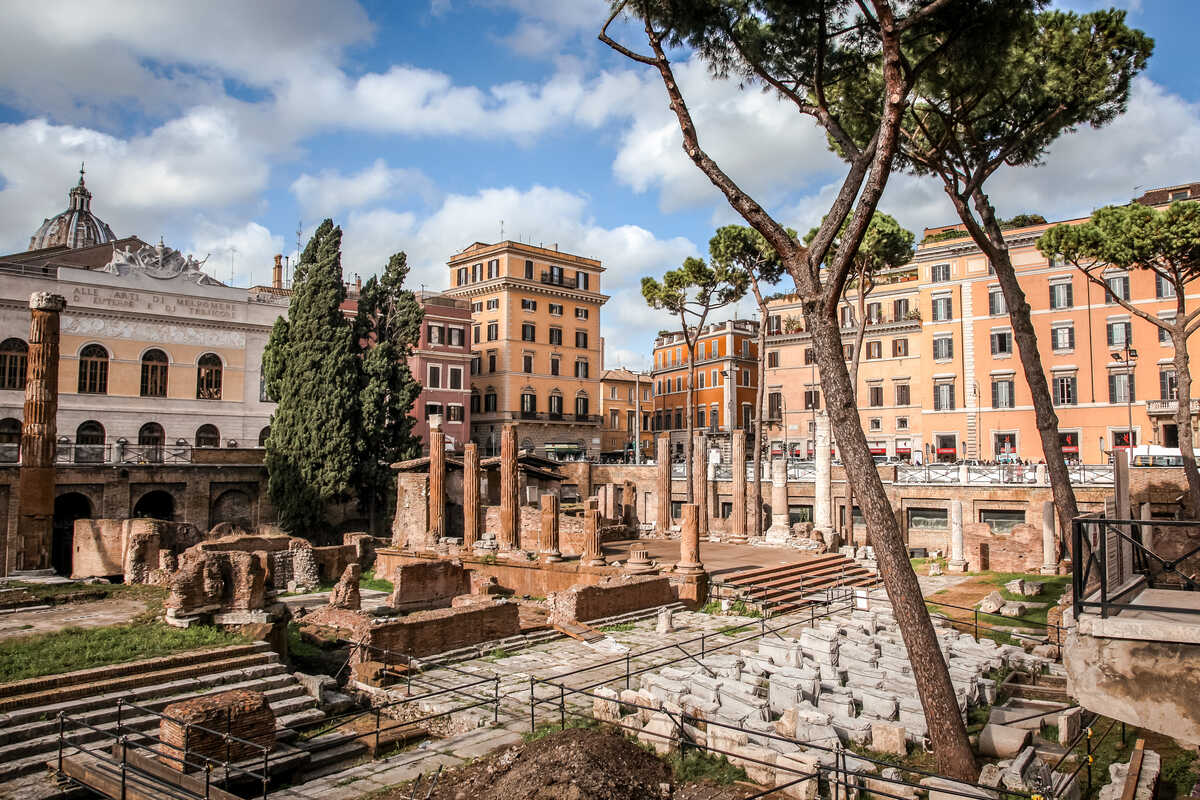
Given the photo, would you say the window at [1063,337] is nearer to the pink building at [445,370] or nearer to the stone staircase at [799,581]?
the stone staircase at [799,581]

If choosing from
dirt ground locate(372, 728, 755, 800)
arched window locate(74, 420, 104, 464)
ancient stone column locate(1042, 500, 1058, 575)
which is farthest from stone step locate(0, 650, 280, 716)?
arched window locate(74, 420, 104, 464)

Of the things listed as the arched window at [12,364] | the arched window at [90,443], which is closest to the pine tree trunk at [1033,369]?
the arched window at [90,443]

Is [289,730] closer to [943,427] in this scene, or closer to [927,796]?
[927,796]

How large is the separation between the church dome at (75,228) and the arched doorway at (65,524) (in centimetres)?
3539

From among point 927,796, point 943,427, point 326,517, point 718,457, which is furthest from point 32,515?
point 943,427

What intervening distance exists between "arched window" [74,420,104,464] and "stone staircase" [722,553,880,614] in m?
25.7

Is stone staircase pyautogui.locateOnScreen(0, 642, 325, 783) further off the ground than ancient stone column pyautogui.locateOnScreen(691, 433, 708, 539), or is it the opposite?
ancient stone column pyautogui.locateOnScreen(691, 433, 708, 539)

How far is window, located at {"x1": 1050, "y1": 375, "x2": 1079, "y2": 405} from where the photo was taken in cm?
3809

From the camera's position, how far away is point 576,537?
28.2 meters

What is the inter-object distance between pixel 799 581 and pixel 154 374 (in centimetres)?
2913

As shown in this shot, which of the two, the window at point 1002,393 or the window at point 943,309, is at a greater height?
the window at point 943,309

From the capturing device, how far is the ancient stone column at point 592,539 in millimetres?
22375

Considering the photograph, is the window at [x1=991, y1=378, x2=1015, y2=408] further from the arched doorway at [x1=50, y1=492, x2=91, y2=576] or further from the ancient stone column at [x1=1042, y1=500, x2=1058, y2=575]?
the arched doorway at [x1=50, y1=492, x2=91, y2=576]

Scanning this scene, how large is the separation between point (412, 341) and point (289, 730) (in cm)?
2844
